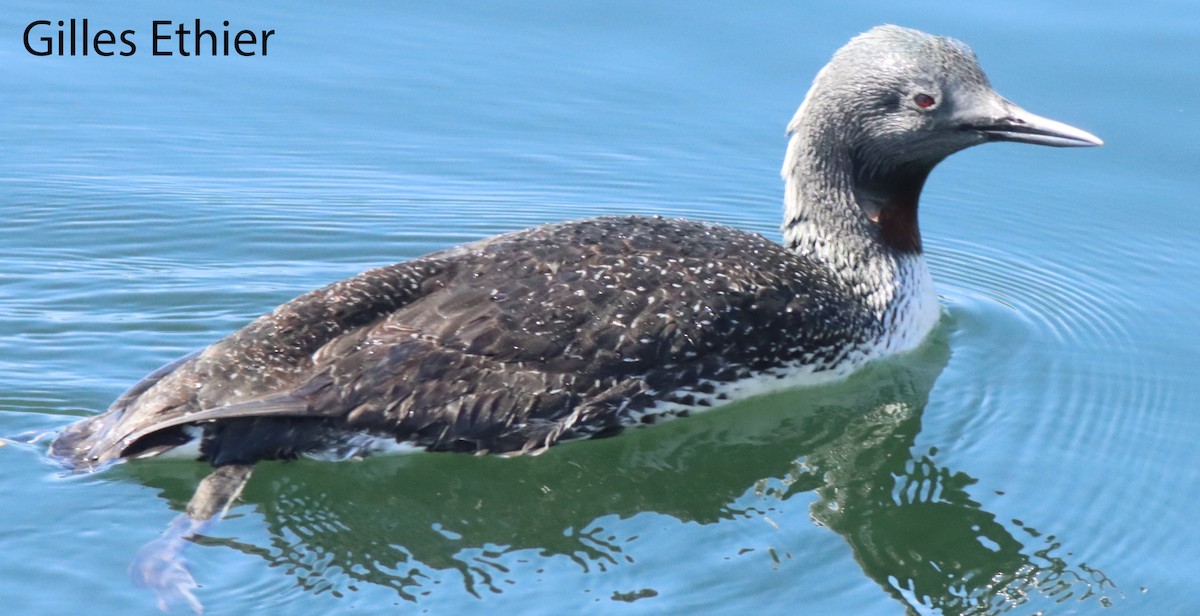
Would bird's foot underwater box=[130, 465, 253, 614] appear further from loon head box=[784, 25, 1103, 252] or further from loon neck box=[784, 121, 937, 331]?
loon head box=[784, 25, 1103, 252]

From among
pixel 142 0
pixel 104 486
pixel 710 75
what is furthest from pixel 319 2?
pixel 104 486

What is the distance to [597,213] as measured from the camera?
10.4 meters

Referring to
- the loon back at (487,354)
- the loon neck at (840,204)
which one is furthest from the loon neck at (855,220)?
the loon back at (487,354)

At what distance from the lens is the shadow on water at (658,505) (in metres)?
7.07

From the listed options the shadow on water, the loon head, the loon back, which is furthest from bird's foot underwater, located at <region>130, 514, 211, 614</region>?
the loon head

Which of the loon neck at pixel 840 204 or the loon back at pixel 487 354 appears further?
the loon neck at pixel 840 204

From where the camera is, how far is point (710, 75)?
456 inches

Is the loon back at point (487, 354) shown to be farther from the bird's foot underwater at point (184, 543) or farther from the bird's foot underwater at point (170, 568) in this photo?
the bird's foot underwater at point (170, 568)

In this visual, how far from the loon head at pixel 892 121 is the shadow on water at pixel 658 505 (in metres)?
1.18

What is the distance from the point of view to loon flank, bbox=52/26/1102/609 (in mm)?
7430

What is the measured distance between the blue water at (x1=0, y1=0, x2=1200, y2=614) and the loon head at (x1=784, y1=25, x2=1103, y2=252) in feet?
3.03

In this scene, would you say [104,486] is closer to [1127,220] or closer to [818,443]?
[818,443]

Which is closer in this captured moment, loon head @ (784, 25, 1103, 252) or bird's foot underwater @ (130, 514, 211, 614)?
bird's foot underwater @ (130, 514, 211, 614)

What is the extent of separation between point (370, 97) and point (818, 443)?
4.36 m
